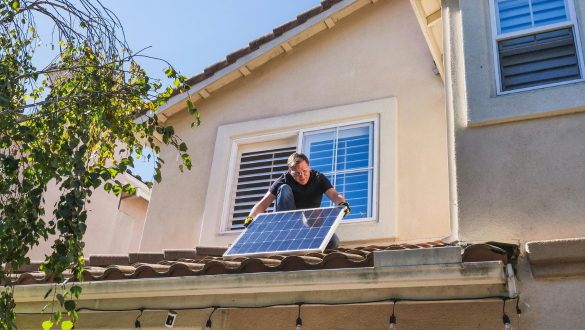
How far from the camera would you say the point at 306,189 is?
7613 mm

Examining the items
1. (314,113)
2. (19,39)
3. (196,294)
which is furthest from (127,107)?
(314,113)

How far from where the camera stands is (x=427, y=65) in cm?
895

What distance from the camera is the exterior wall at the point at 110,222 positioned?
49.9 feet

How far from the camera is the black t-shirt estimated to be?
761 centimetres

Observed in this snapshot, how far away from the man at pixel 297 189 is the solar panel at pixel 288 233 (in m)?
0.40

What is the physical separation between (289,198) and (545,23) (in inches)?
135

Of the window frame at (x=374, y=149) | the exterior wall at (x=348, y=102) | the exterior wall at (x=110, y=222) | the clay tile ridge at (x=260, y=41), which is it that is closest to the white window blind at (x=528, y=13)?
the exterior wall at (x=348, y=102)

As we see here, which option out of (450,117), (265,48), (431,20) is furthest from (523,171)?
(265,48)

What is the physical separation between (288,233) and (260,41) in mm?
4528

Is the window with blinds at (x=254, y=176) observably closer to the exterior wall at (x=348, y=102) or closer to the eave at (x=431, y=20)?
the exterior wall at (x=348, y=102)

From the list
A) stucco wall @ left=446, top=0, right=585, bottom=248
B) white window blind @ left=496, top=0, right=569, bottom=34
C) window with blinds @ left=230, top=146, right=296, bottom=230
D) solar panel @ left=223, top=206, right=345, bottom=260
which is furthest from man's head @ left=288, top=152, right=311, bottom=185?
white window blind @ left=496, top=0, right=569, bottom=34

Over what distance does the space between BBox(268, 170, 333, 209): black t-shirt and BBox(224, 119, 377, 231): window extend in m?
0.88

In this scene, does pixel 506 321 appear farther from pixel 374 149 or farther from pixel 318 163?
pixel 318 163

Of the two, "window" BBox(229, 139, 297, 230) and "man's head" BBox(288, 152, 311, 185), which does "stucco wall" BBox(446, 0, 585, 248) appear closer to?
"man's head" BBox(288, 152, 311, 185)
